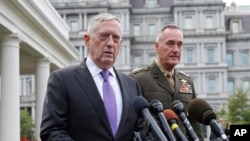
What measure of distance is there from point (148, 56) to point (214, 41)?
25.3ft

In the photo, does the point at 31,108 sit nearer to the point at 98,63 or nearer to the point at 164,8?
the point at 164,8

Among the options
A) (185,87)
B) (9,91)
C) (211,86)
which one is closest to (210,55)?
(211,86)

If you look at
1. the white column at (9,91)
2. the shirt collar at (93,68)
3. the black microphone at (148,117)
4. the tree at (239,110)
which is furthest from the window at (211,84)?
the black microphone at (148,117)

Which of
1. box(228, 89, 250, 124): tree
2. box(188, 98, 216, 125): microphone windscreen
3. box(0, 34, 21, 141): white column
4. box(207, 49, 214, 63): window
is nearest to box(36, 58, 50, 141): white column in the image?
box(0, 34, 21, 141): white column

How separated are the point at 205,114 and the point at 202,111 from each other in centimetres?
10

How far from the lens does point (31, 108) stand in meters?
62.7

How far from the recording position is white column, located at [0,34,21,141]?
15.5 m

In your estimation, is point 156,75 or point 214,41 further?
point 214,41

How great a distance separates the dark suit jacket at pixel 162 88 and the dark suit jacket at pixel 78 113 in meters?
1.20

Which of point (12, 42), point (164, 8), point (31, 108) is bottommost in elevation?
point (31, 108)

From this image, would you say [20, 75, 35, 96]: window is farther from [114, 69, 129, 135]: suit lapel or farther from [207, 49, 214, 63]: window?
[114, 69, 129, 135]: suit lapel

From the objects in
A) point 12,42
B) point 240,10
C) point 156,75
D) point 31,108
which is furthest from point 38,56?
point 240,10

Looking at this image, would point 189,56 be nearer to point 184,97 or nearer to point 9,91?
Result: point 9,91

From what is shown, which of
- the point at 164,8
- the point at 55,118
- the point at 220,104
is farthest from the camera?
the point at 164,8
